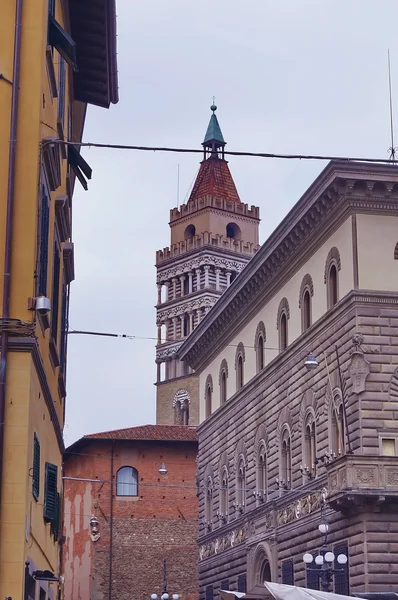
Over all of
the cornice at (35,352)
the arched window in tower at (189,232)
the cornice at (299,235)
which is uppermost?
the arched window in tower at (189,232)

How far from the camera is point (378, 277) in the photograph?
2914 centimetres

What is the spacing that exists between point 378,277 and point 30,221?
636 inches

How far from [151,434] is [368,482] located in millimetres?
34369

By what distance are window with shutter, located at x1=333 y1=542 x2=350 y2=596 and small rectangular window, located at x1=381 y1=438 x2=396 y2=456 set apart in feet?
7.54

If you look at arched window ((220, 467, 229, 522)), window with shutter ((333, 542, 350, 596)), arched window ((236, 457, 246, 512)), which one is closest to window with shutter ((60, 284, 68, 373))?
window with shutter ((333, 542, 350, 596))

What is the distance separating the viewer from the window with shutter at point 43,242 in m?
15.0

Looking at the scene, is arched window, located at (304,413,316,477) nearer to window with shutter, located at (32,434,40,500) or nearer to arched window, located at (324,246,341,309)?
arched window, located at (324,246,341,309)

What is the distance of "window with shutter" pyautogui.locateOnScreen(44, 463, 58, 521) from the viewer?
1721 centimetres

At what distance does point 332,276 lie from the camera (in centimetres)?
3094

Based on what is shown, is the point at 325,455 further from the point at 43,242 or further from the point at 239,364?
the point at 43,242

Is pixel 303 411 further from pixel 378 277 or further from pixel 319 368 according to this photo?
pixel 378 277

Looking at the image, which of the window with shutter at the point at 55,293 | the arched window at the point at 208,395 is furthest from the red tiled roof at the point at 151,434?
the window with shutter at the point at 55,293

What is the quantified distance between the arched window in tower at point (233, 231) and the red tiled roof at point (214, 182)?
6.87 feet

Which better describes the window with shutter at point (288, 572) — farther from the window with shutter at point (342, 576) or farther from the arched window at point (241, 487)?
the arched window at point (241, 487)
